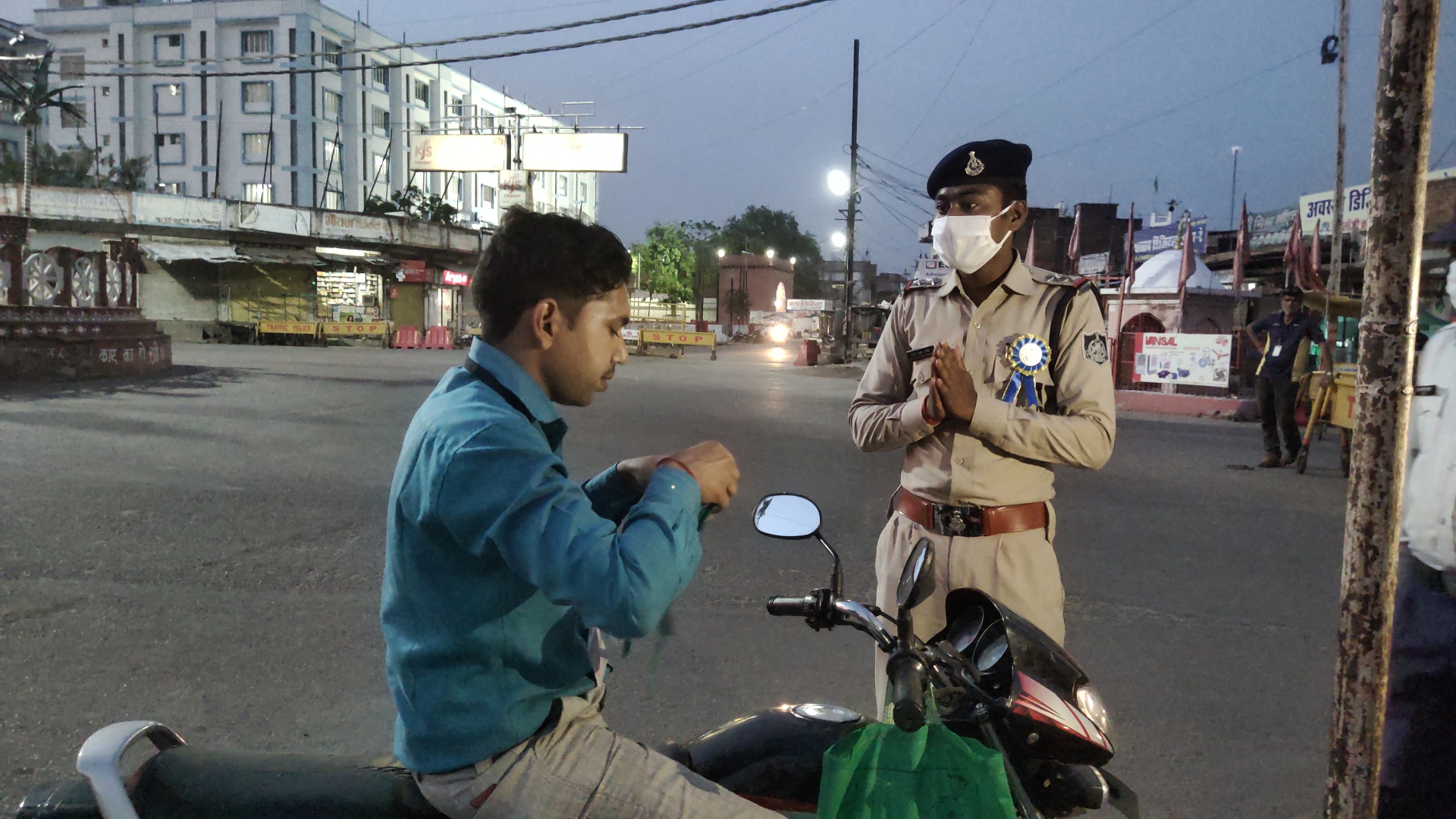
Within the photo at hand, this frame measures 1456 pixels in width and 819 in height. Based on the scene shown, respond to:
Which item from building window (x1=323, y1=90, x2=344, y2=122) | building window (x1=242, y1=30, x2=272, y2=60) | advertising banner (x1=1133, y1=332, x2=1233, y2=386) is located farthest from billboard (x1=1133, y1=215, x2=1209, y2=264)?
building window (x1=242, y1=30, x2=272, y2=60)

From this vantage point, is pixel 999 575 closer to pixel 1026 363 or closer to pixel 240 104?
pixel 1026 363

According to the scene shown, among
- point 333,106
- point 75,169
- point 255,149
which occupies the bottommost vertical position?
point 75,169

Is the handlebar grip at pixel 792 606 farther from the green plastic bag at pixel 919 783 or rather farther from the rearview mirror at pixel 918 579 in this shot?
the green plastic bag at pixel 919 783

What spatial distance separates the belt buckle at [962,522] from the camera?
255 centimetres

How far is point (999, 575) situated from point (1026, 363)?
56 cm

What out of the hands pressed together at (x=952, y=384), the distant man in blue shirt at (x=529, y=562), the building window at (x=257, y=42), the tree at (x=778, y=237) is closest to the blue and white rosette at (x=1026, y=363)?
the hands pressed together at (x=952, y=384)

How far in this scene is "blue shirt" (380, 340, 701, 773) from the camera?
1296 mm

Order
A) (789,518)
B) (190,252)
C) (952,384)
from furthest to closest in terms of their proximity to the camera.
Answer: (190,252), (952,384), (789,518)

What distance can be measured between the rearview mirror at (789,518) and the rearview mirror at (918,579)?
0.90 ft

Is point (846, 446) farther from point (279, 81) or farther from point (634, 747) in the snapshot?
point (279, 81)

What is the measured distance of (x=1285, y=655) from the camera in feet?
15.1

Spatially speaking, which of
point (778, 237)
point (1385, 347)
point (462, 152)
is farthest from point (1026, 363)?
point (778, 237)

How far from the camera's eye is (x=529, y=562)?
4.25 feet

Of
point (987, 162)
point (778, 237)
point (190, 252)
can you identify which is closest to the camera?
point (987, 162)
